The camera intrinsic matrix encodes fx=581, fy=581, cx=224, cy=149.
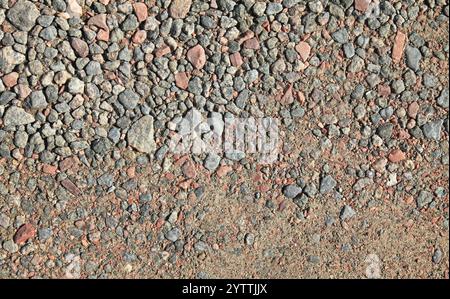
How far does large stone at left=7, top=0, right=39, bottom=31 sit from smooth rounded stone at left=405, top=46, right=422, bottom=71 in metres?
1.98

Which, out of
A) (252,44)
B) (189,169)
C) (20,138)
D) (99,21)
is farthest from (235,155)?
(20,138)

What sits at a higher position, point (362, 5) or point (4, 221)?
point (362, 5)

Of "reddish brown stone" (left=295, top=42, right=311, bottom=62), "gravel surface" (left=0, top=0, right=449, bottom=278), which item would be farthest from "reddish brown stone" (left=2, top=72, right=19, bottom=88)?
"reddish brown stone" (left=295, top=42, right=311, bottom=62)

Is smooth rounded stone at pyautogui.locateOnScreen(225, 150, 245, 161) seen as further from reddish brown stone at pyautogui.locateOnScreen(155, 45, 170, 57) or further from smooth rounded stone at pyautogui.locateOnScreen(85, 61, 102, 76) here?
smooth rounded stone at pyautogui.locateOnScreen(85, 61, 102, 76)

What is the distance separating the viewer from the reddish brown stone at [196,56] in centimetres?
304

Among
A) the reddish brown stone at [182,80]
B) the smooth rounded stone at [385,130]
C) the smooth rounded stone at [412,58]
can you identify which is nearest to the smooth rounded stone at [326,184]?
the smooth rounded stone at [385,130]

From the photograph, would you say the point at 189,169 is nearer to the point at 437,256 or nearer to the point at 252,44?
the point at 252,44

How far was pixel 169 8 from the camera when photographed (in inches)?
120

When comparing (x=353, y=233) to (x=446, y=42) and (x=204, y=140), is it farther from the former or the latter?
(x=446, y=42)

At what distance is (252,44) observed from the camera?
307cm

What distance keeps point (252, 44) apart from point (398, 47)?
79 cm

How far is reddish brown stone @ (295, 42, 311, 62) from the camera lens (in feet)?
10.1

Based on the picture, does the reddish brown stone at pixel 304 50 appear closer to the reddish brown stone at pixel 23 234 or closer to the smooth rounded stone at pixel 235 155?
the smooth rounded stone at pixel 235 155

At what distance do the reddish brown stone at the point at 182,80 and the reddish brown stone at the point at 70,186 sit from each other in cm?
75
